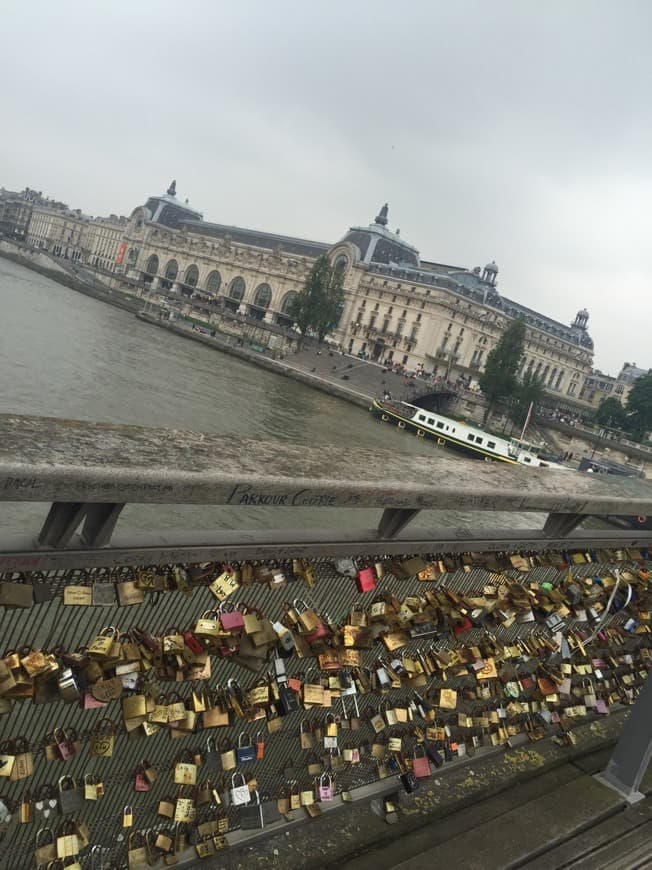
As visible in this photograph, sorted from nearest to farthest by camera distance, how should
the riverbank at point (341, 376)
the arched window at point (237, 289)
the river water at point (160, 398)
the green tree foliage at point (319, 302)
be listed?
the river water at point (160, 398)
the riverbank at point (341, 376)
the green tree foliage at point (319, 302)
the arched window at point (237, 289)

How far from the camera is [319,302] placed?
58.0m

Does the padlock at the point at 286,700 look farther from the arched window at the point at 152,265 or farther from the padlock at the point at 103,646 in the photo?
the arched window at the point at 152,265

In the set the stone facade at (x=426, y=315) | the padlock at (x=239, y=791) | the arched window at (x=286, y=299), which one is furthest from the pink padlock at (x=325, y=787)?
the arched window at (x=286, y=299)

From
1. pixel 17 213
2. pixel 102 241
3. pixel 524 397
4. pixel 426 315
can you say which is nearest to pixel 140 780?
pixel 524 397

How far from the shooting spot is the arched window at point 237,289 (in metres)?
83.7

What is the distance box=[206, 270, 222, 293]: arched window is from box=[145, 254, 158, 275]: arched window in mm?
14998

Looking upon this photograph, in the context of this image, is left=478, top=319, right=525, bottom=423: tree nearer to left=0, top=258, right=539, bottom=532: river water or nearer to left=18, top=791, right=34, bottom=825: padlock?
left=0, top=258, right=539, bottom=532: river water

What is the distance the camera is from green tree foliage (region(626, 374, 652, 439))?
5638cm

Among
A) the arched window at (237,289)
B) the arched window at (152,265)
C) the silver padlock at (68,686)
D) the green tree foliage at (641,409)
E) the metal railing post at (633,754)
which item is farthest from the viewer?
the arched window at (152,265)

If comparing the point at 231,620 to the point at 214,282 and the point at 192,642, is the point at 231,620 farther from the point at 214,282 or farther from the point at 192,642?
the point at 214,282

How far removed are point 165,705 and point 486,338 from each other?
68571mm

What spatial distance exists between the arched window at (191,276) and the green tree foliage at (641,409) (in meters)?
59.0

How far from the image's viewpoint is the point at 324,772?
2518 millimetres

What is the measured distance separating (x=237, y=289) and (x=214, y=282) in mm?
6089
